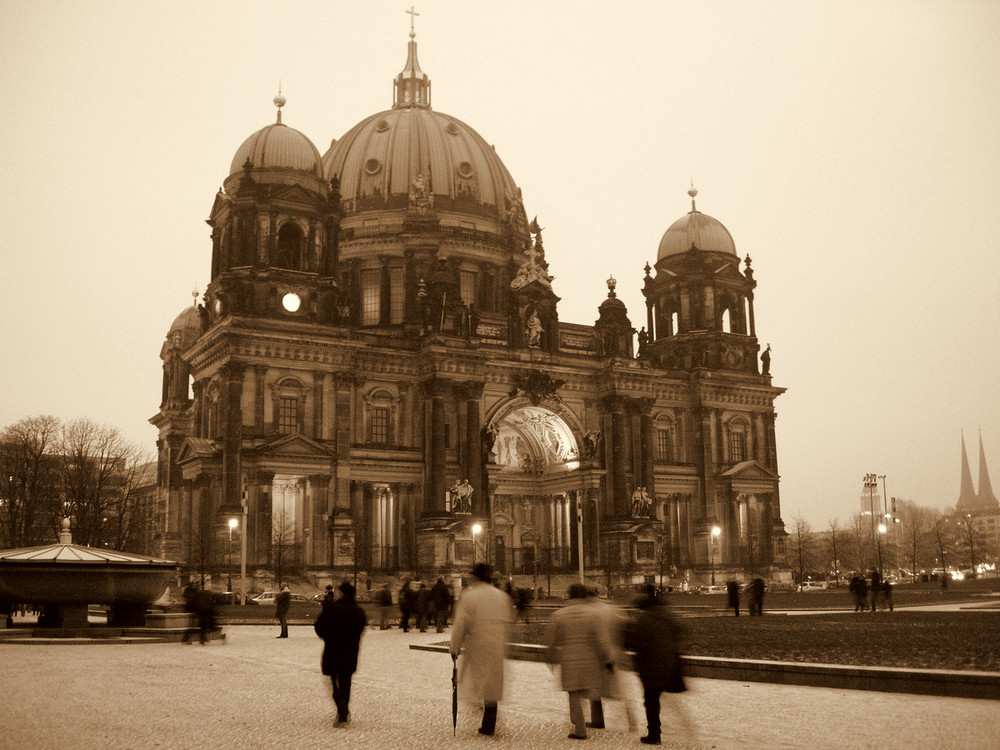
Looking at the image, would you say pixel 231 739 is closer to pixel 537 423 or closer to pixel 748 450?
pixel 537 423

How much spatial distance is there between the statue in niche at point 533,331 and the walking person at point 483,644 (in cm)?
5671

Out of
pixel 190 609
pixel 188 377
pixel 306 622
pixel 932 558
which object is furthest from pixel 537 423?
pixel 932 558

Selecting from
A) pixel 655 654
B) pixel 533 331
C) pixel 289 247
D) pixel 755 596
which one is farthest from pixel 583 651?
pixel 533 331

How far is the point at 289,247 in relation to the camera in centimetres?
6494

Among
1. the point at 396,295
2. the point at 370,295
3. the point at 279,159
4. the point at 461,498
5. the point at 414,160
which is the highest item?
the point at 414,160

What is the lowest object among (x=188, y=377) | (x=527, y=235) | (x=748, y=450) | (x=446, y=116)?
(x=748, y=450)

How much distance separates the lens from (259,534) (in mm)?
57812

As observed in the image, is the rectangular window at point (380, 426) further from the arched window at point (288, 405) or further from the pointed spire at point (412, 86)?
the pointed spire at point (412, 86)

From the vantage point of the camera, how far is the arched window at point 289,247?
64.0m

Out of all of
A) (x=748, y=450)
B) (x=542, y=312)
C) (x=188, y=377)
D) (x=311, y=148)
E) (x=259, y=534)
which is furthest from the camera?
(x=188, y=377)

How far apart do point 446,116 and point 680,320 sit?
23.3 metres

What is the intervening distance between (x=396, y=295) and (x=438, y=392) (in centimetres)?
1265

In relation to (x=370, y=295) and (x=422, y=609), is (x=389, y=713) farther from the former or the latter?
(x=370, y=295)

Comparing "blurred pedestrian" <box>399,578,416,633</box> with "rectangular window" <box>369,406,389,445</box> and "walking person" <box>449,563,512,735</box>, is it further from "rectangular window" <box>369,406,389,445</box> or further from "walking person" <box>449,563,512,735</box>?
"rectangular window" <box>369,406,389,445</box>
